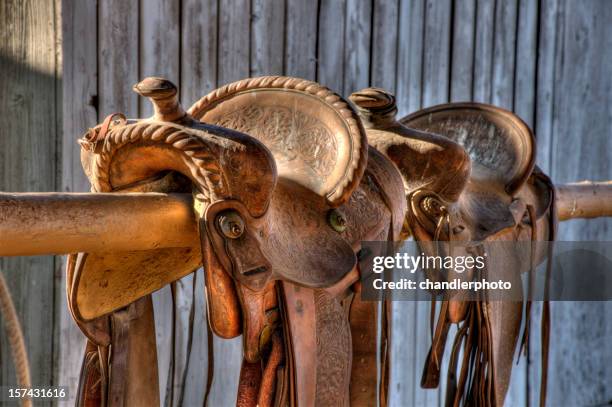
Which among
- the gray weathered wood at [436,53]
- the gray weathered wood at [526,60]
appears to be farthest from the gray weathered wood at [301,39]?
the gray weathered wood at [526,60]

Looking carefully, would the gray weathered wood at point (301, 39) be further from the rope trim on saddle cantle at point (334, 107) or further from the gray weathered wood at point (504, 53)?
the rope trim on saddle cantle at point (334, 107)

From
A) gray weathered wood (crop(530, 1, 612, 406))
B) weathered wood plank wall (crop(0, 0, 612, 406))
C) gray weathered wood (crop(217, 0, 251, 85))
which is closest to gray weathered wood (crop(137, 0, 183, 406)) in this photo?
weathered wood plank wall (crop(0, 0, 612, 406))

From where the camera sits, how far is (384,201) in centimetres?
141

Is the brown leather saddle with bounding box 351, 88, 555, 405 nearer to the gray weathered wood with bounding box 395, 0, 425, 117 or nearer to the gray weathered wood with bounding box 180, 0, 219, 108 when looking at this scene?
the gray weathered wood with bounding box 180, 0, 219, 108

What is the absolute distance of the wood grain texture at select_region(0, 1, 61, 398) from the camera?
2.18m

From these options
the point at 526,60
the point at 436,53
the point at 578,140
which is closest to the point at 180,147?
the point at 436,53

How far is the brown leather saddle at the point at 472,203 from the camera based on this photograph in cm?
158

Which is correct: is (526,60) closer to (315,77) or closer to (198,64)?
(315,77)

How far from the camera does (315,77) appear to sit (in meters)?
2.74

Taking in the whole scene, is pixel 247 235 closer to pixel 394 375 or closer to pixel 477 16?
pixel 394 375

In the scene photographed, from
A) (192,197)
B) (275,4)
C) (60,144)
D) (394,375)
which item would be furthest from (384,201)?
(394,375)

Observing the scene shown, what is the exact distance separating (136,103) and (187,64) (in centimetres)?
21

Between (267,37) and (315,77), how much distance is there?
0.24m

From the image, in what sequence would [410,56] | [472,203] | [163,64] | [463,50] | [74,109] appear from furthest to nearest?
[463,50], [410,56], [163,64], [74,109], [472,203]
